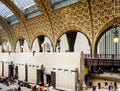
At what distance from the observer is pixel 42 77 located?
1659 cm

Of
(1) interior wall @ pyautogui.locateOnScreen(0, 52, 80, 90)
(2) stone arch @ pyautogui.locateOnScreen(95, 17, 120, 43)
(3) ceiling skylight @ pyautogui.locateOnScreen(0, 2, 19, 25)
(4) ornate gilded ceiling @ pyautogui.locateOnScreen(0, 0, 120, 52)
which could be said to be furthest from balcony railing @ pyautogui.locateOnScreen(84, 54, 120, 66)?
(3) ceiling skylight @ pyautogui.locateOnScreen(0, 2, 19, 25)

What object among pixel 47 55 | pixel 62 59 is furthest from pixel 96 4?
pixel 47 55

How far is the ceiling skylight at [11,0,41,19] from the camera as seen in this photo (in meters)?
20.1

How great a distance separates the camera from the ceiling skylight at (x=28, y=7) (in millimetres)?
20144

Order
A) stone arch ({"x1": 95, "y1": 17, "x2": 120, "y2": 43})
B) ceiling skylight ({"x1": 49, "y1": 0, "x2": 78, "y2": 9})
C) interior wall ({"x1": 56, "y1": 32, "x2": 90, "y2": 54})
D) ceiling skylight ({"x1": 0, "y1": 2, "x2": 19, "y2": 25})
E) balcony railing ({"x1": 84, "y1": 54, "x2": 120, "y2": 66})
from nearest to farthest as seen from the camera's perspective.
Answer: balcony railing ({"x1": 84, "y1": 54, "x2": 120, "y2": 66}) < stone arch ({"x1": 95, "y1": 17, "x2": 120, "y2": 43}) < ceiling skylight ({"x1": 49, "y1": 0, "x2": 78, "y2": 9}) < interior wall ({"x1": 56, "y1": 32, "x2": 90, "y2": 54}) < ceiling skylight ({"x1": 0, "y1": 2, "x2": 19, "y2": 25})

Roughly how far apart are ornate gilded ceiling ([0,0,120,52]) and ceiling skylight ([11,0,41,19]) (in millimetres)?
431

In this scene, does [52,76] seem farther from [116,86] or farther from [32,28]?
[32,28]

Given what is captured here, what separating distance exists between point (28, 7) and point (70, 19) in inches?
276

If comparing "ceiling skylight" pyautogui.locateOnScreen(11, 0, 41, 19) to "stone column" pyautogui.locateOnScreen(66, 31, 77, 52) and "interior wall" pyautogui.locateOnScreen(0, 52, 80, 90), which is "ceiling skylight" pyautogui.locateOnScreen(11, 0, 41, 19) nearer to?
"stone column" pyautogui.locateOnScreen(66, 31, 77, 52)

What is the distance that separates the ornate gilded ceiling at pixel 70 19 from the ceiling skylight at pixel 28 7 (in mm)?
431

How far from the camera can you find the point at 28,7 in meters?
21.1

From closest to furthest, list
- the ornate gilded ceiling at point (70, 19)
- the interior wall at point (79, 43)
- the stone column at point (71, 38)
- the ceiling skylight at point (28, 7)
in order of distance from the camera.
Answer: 1. the ornate gilded ceiling at point (70, 19)
2. the stone column at point (71, 38)
3. the interior wall at point (79, 43)
4. the ceiling skylight at point (28, 7)

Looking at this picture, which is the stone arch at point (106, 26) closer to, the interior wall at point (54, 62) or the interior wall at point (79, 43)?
the interior wall at point (54, 62)

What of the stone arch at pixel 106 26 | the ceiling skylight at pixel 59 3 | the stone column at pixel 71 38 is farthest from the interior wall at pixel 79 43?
the stone arch at pixel 106 26
